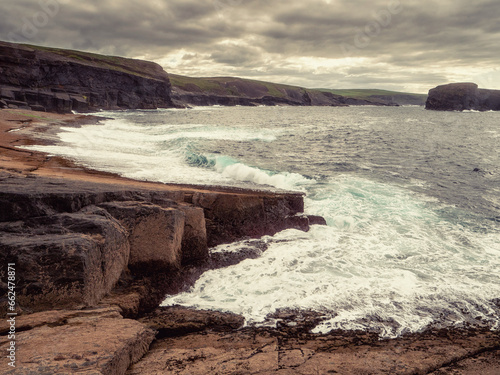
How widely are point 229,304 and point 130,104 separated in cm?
9593

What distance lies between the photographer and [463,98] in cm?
14838

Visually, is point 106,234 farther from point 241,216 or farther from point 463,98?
point 463,98

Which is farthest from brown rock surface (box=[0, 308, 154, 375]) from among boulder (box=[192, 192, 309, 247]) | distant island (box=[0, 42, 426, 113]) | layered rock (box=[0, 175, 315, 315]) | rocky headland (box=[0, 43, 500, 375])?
distant island (box=[0, 42, 426, 113])

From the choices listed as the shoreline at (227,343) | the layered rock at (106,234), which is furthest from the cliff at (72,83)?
the shoreline at (227,343)

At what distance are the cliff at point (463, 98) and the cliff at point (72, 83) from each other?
127 metres

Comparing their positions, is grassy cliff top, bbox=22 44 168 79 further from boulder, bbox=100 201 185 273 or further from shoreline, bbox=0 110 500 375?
shoreline, bbox=0 110 500 375

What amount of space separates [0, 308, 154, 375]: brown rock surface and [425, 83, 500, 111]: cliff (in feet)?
585

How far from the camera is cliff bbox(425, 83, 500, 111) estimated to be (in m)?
148

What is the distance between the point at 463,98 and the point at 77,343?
592 feet

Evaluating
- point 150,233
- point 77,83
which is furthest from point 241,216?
point 77,83

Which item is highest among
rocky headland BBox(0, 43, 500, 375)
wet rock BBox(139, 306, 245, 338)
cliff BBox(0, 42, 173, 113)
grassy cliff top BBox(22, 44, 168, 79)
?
grassy cliff top BBox(22, 44, 168, 79)

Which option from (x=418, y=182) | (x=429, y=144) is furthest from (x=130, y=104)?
(x=418, y=182)

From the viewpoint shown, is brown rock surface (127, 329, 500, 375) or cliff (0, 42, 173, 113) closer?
brown rock surface (127, 329, 500, 375)

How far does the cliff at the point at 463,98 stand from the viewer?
14838 centimetres
